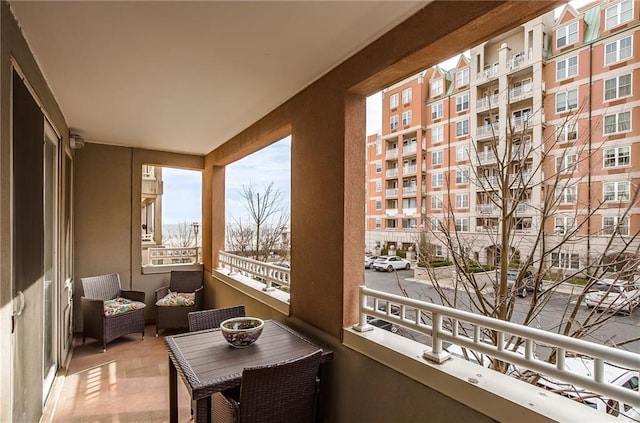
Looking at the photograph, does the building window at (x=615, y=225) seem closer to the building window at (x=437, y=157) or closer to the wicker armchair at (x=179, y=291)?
the building window at (x=437, y=157)

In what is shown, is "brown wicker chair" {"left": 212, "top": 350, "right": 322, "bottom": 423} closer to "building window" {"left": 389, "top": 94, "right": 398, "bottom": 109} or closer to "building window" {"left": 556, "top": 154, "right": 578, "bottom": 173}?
"building window" {"left": 556, "top": 154, "right": 578, "bottom": 173}

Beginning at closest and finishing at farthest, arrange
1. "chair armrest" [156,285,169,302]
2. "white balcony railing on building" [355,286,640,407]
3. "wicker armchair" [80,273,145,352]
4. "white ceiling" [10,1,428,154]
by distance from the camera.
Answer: "white balcony railing on building" [355,286,640,407], "white ceiling" [10,1,428,154], "wicker armchair" [80,273,145,352], "chair armrest" [156,285,169,302]

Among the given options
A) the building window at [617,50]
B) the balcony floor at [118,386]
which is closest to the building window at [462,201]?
the building window at [617,50]

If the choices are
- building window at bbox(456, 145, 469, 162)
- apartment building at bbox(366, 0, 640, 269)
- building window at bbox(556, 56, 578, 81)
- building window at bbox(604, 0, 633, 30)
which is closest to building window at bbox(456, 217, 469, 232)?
apartment building at bbox(366, 0, 640, 269)

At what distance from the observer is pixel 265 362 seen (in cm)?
195

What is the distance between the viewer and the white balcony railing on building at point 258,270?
3.19 metres

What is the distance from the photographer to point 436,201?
7.50 ft

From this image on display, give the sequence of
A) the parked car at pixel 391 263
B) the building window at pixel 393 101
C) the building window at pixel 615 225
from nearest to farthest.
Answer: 1. the building window at pixel 615 225
2. the parked car at pixel 391 263
3. the building window at pixel 393 101

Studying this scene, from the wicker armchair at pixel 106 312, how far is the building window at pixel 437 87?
4120mm

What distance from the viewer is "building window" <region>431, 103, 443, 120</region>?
2.27m

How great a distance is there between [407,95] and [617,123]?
4.17 ft

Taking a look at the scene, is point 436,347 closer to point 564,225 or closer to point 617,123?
point 564,225

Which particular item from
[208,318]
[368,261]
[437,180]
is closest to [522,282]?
[437,180]

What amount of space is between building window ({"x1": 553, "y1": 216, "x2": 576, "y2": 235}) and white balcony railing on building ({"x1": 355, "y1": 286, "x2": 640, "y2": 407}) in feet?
2.01
